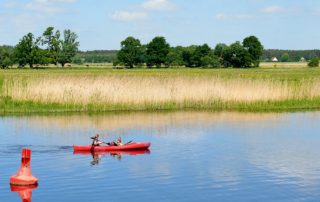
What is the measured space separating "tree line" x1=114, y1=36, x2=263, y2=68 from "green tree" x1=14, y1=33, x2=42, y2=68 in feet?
63.5

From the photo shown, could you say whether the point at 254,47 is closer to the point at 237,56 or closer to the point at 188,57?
the point at 237,56

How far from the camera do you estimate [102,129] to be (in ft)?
96.9

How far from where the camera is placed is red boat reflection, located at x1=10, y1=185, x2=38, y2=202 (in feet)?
54.2

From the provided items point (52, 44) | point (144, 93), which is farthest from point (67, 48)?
point (144, 93)

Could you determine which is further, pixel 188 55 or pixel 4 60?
pixel 188 55

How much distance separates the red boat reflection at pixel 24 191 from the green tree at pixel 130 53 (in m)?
119

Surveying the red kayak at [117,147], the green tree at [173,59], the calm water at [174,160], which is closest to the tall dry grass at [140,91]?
the calm water at [174,160]

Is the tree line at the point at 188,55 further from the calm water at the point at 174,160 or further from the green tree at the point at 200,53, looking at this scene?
the calm water at the point at 174,160

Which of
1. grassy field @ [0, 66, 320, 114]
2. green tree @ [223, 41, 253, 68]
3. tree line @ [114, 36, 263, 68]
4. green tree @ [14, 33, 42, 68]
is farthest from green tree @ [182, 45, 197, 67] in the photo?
grassy field @ [0, 66, 320, 114]

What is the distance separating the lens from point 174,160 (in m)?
21.4

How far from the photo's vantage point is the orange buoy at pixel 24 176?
1766 cm

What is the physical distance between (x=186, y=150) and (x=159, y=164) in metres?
2.79

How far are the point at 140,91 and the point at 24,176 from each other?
20.5 metres

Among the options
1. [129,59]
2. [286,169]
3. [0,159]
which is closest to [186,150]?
[286,169]
